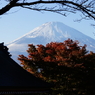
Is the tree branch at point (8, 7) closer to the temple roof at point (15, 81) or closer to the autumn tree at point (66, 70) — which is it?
the temple roof at point (15, 81)

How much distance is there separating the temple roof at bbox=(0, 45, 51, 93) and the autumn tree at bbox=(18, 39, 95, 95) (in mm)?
4417

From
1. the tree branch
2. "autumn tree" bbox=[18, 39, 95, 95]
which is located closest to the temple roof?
the tree branch

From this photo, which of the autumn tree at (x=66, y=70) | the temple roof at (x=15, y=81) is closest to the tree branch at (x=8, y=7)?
the temple roof at (x=15, y=81)

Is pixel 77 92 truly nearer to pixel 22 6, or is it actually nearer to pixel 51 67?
pixel 51 67

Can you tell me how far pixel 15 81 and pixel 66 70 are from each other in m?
5.75

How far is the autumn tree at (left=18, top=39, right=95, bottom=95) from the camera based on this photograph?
14648 mm

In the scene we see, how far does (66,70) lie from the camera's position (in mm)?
14586

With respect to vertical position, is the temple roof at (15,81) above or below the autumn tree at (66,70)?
below

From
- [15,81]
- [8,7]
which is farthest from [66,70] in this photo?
[8,7]

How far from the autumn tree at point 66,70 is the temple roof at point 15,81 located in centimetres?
442

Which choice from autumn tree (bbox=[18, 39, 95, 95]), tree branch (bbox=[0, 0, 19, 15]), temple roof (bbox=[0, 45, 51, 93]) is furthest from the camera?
autumn tree (bbox=[18, 39, 95, 95])

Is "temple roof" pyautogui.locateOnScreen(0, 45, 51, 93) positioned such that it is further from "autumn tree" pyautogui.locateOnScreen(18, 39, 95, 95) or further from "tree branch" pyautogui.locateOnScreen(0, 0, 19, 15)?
"autumn tree" pyautogui.locateOnScreen(18, 39, 95, 95)

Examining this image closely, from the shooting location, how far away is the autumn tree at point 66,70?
14.6m

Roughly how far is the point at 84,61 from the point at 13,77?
7.02 metres
